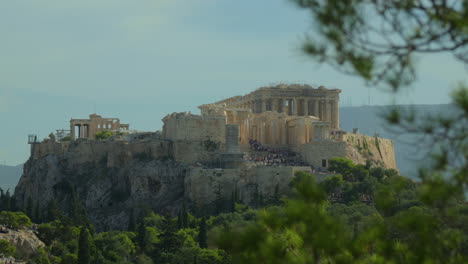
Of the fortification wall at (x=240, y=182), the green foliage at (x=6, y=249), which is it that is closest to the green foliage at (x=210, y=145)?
the fortification wall at (x=240, y=182)

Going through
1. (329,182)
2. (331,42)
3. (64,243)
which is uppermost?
(331,42)

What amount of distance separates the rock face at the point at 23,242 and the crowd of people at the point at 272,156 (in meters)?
19.3

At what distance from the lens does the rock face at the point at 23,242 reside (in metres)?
60.1

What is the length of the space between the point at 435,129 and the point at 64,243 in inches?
2013

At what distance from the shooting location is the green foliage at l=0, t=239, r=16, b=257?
2295 inches

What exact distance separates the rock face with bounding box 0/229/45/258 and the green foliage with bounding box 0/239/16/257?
100 centimetres

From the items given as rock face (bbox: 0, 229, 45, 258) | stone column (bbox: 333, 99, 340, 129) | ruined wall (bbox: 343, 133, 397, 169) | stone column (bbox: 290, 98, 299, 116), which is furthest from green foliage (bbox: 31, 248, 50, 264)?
stone column (bbox: 333, 99, 340, 129)

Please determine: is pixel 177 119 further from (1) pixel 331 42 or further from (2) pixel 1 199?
(1) pixel 331 42

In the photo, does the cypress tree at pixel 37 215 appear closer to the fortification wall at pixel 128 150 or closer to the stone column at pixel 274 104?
the fortification wall at pixel 128 150

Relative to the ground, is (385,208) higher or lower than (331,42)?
lower

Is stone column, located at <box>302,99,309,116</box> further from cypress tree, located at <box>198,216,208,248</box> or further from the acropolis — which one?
cypress tree, located at <box>198,216,208,248</box>

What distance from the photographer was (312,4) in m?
15.3

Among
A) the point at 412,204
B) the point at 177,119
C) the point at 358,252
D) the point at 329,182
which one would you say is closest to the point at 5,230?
the point at 177,119

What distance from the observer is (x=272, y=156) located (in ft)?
247
